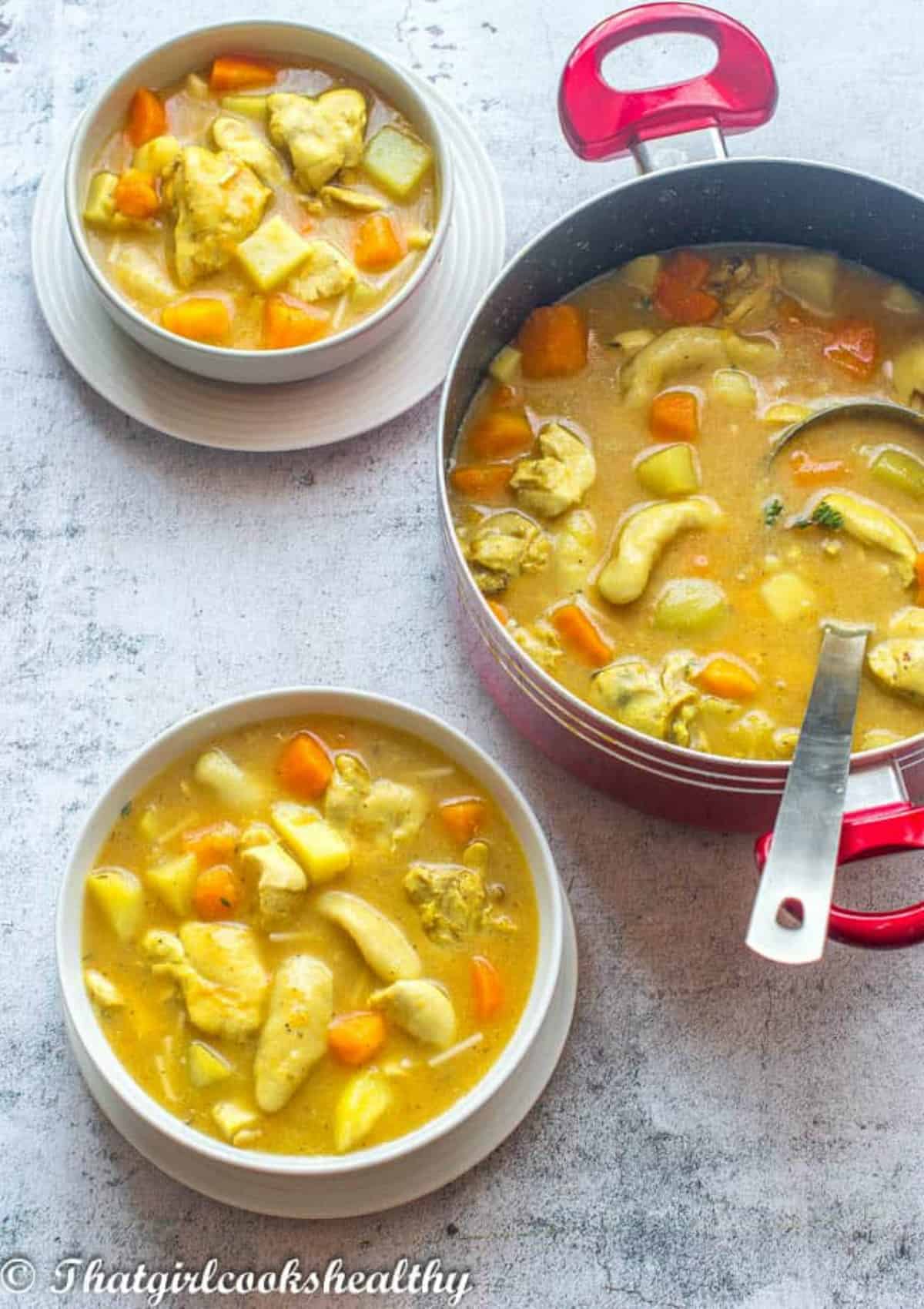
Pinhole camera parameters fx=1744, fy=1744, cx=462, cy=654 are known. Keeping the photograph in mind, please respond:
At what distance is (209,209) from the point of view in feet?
8.72

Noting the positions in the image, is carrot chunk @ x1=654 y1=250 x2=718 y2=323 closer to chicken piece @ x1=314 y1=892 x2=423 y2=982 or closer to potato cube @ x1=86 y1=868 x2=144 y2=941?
chicken piece @ x1=314 y1=892 x2=423 y2=982

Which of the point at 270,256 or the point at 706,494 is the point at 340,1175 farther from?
the point at 270,256

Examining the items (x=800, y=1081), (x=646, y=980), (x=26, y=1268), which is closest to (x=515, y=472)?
(x=646, y=980)

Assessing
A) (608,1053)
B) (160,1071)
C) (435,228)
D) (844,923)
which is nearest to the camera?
(844,923)

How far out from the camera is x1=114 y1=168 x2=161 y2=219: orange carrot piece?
8.90 ft

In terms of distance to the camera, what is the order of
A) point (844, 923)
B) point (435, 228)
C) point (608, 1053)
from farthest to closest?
point (435, 228), point (608, 1053), point (844, 923)

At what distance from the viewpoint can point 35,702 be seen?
268 cm

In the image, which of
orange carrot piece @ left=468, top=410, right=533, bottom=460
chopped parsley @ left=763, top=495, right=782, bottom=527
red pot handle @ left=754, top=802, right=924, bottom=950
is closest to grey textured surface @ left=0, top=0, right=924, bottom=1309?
orange carrot piece @ left=468, top=410, right=533, bottom=460

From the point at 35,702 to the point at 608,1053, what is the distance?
1019 millimetres

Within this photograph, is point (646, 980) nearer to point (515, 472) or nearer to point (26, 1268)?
point (515, 472)

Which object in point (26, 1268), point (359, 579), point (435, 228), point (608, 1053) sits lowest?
point (26, 1268)

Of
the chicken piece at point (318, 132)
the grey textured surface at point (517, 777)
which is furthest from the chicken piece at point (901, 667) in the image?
the chicken piece at point (318, 132)

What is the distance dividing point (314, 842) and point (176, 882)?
0.20m

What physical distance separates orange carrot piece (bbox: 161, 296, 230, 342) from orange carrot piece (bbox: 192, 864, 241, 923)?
830 millimetres
